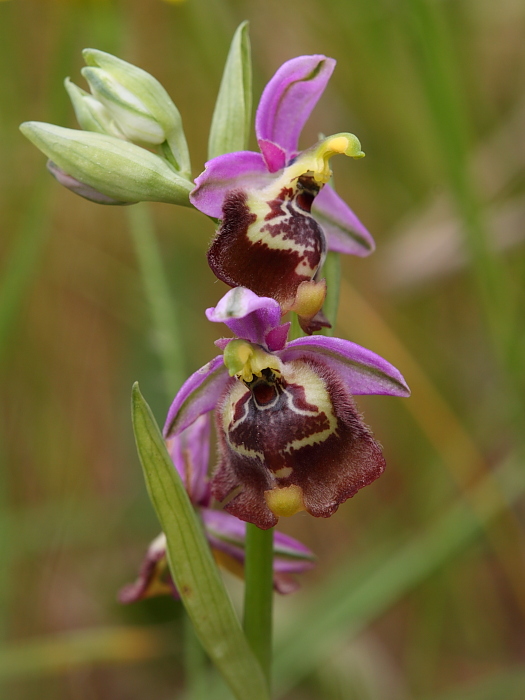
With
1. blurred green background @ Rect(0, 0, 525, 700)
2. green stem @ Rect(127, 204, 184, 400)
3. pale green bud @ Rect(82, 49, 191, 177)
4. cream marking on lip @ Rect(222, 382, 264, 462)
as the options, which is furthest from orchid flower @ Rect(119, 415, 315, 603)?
blurred green background @ Rect(0, 0, 525, 700)

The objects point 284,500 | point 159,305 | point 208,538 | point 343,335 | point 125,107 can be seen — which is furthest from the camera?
point 343,335

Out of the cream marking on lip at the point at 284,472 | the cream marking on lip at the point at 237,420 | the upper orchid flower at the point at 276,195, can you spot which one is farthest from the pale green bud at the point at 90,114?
the cream marking on lip at the point at 284,472

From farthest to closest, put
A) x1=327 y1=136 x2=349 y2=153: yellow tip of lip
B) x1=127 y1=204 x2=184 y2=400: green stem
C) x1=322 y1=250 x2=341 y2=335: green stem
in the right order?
x1=127 y1=204 x2=184 y2=400: green stem → x1=322 y1=250 x2=341 y2=335: green stem → x1=327 y1=136 x2=349 y2=153: yellow tip of lip

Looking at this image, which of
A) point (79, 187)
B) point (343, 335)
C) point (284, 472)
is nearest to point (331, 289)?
point (284, 472)

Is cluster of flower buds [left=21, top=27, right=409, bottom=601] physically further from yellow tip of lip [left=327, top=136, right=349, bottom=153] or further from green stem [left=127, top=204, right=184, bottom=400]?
green stem [left=127, top=204, right=184, bottom=400]

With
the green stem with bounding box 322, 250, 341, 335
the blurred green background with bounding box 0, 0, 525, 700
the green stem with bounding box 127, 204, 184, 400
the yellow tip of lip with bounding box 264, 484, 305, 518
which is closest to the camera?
the yellow tip of lip with bounding box 264, 484, 305, 518

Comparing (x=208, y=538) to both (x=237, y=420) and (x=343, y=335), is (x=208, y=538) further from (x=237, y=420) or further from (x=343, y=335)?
(x=343, y=335)

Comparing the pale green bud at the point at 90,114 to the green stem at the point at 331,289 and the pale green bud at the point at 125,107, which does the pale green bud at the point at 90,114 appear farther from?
the green stem at the point at 331,289
